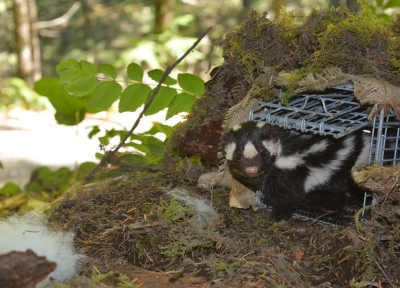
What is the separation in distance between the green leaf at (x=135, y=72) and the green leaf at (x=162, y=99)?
238mm

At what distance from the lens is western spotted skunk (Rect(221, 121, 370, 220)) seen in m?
3.74

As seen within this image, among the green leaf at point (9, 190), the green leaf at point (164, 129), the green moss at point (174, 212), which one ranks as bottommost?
the green leaf at point (9, 190)

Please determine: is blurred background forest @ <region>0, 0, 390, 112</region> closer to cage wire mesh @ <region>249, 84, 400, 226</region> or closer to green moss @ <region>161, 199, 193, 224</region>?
cage wire mesh @ <region>249, 84, 400, 226</region>

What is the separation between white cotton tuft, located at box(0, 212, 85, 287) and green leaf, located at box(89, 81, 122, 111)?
140 cm

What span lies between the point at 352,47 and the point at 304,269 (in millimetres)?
1778

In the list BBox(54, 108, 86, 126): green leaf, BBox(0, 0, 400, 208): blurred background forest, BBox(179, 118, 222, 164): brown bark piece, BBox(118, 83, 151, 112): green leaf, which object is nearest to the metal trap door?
BBox(179, 118, 222, 164): brown bark piece

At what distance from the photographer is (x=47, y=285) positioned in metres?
2.57

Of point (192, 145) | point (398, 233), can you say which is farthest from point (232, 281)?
point (192, 145)

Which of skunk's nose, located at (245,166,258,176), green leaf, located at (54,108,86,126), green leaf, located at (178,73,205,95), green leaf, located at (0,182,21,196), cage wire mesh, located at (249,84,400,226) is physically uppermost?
green leaf, located at (178,73,205,95)

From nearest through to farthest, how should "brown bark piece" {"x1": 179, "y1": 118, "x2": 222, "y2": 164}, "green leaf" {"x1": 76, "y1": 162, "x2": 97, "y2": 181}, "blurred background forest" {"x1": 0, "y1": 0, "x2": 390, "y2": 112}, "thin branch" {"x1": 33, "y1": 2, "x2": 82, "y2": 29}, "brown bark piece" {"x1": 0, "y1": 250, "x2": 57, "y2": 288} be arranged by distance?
"brown bark piece" {"x1": 0, "y1": 250, "x2": 57, "y2": 288}, "brown bark piece" {"x1": 179, "y1": 118, "x2": 222, "y2": 164}, "green leaf" {"x1": 76, "y1": 162, "x2": 97, "y2": 181}, "blurred background forest" {"x1": 0, "y1": 0, "x2": 390, "y2": 112}, "thin branch" {"x1": 33, "y1": 2, "x2": 82, "y2": 29}

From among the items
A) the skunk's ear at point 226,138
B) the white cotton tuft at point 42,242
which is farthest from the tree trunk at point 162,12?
the white cotton tuft at point 42,242

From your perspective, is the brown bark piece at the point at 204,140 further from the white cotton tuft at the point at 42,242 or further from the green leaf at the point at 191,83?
the white cotton tuft at the point at 42,242

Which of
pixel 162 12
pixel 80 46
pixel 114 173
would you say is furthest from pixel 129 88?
pixel 80 46

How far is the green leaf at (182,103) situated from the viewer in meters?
4.52
